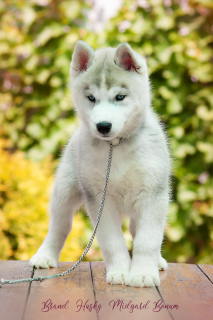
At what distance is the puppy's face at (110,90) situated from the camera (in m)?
2.31

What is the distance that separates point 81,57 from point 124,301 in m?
1.29

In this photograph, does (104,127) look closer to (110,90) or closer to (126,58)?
(110,90)

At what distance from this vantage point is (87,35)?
482cm

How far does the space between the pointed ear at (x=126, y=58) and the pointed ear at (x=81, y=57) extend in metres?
0.15

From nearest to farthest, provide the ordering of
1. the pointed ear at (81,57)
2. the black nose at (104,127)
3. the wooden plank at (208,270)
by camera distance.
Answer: the black nose at (104,127) < the pointed ear at (81,57) < the wooden plank at (208,270)

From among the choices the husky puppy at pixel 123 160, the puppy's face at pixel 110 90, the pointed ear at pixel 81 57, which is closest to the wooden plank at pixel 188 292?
the husky puppy at pixel 123 160

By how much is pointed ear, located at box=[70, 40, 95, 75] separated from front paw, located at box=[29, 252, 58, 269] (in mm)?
1116

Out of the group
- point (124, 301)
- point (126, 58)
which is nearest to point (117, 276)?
point (124, 301)

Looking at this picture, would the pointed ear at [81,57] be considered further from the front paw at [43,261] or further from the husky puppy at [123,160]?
the front paw at [43,261]

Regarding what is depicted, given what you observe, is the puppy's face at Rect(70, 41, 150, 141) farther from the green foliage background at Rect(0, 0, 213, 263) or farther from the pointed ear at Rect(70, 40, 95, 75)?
the green foliage background at Rect(0, 0, 213, 263)

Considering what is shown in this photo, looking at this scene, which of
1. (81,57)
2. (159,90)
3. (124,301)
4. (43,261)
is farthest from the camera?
(159,90)

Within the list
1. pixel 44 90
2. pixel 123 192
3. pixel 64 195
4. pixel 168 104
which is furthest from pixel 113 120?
pixel 44 90

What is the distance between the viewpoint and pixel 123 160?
2.50 metres

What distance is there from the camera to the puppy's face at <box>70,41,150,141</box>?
2312 mm
